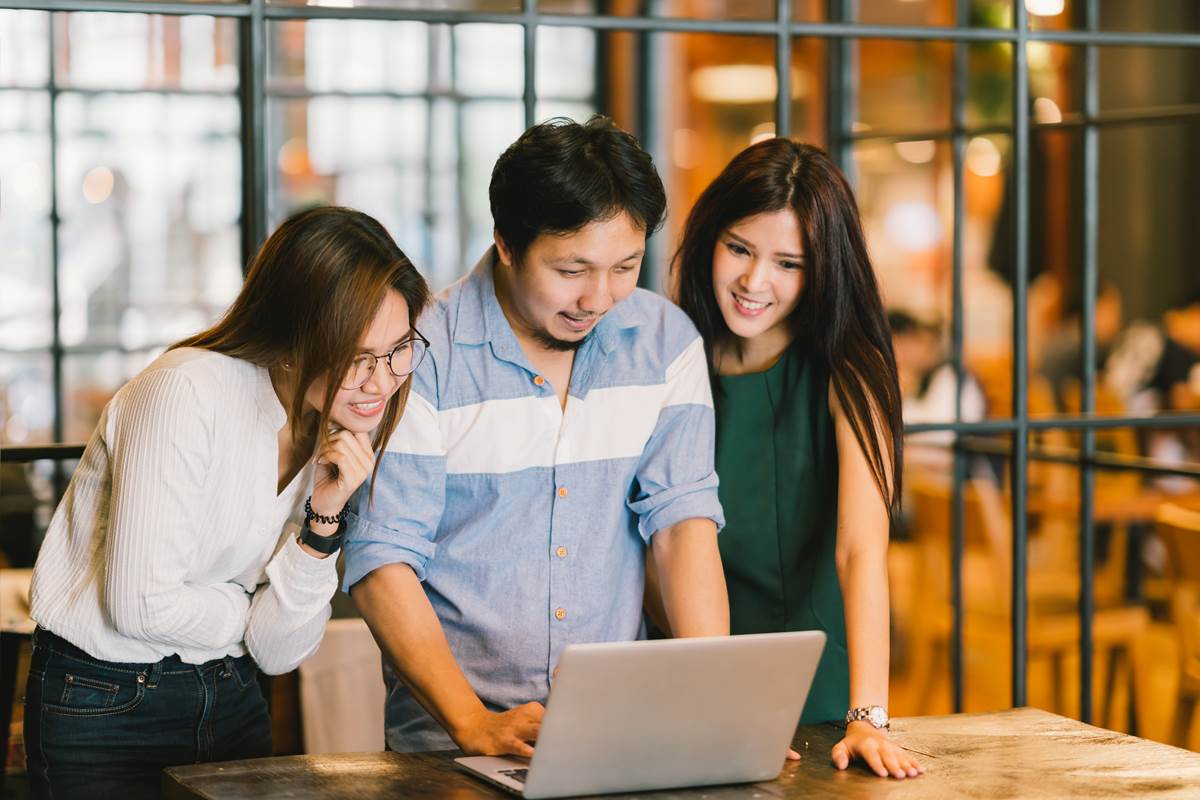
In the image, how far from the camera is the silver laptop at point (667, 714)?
1.59 meters

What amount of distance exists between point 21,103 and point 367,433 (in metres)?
4.63

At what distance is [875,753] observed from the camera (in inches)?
73.3

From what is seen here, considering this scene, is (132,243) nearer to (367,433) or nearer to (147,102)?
(147,102)

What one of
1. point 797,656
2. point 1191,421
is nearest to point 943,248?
point 1191,421

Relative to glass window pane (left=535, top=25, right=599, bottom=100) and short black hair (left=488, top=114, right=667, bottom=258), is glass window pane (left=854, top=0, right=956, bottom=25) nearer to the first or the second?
glass window pane (left=535, top=25, right=599, bottom=100)

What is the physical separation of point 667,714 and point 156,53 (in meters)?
5.80

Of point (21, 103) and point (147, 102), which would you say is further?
point (147, 102)

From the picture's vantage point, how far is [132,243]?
6.93m

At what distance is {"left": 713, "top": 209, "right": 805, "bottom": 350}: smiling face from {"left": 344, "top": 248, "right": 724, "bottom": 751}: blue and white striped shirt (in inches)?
7.3

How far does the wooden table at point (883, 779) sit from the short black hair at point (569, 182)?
0.69 metres

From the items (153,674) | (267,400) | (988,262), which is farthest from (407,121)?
(153,674)

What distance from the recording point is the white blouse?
179 cm

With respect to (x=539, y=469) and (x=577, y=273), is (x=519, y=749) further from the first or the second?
(x=577, y=273)

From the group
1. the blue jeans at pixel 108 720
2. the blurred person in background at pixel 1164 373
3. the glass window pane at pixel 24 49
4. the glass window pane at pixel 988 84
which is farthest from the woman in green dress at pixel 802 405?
the glass window pane at pixel 988 84
